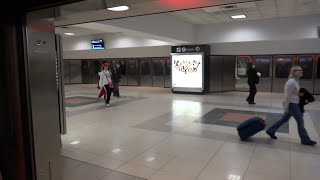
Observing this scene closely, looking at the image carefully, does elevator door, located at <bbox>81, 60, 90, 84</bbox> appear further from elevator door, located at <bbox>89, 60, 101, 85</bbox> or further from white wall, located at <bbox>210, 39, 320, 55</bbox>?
white wall, located at <bbox>210, 39, 320, 55</bbox>

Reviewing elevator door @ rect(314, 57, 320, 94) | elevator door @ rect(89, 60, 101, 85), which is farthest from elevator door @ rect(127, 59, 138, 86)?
elevator door @ rect(314, 57, 320, 94)

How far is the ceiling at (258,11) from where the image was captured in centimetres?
830

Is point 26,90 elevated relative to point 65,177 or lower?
elevated

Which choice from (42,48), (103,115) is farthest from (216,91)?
(42,48)

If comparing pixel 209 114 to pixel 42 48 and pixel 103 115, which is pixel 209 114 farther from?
pixel 42 48

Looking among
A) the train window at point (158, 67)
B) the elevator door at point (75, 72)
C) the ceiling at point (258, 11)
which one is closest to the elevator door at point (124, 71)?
the train window at point (158, 67)

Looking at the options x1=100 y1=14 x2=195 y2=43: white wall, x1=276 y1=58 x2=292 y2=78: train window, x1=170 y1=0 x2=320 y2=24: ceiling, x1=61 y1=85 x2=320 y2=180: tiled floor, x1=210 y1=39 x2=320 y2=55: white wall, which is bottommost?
x1=61 y1=85 x2=320 y2=180: tiled floor

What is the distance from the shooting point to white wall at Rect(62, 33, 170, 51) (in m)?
14.7

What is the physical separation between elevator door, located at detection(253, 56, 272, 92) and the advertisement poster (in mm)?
3307

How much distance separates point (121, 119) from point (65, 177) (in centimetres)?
370

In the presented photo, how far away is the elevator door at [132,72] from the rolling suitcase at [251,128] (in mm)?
13022

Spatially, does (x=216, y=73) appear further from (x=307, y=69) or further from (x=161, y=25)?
(x=161, y=25)

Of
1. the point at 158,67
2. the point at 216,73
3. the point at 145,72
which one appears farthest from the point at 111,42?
the point at 216,73

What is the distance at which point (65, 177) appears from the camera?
11.5 ft
